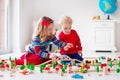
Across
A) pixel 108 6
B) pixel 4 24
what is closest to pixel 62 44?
pixel 4 24

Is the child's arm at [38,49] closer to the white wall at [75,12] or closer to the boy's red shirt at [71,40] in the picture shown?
the boy's red shirt at [71,40]

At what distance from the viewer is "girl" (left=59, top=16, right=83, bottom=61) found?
10.7ft

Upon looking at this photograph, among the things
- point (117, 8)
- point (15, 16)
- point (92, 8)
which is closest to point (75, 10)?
point (92, 8)

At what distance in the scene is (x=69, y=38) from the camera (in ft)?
11.0

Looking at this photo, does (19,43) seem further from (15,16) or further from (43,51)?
(43,51)

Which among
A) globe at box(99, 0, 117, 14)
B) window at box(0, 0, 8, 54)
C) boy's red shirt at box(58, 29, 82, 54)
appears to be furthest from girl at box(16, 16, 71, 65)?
globe at box(99, 0, 117, 14)

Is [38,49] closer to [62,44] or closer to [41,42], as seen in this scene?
[41,42]

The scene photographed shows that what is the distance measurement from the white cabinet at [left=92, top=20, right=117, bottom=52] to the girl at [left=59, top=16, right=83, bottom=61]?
2.05 meters

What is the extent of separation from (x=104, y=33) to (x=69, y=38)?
214 cm

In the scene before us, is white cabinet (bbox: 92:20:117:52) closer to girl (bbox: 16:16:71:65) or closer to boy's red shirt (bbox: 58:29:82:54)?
boy's red shirt (bbox: 58:29:82:54)

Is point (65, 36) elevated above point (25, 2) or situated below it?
below

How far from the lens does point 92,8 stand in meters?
5.68

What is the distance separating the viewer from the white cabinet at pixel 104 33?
17.5ft

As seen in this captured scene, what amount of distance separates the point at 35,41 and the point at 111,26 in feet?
8.44
